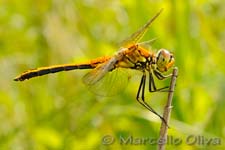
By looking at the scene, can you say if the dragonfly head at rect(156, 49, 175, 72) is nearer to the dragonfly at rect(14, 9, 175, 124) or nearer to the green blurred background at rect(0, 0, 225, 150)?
the dragonfly at rect(14, 9, 175, 124)

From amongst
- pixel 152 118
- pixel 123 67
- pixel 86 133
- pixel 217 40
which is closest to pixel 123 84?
pixel 123 67

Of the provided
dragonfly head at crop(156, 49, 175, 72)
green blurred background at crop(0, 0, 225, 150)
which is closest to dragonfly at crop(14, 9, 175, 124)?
dragonfly head at crop(156, 49, 175, 72)

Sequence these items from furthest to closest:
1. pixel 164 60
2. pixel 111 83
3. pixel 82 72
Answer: pixel 82 72
pixel 111 83
pixel 164 60

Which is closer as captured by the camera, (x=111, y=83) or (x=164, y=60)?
(x=164, y=60)

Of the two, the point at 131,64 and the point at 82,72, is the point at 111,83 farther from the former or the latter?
the point at 82,72

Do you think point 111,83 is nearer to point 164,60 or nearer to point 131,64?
point 131,64

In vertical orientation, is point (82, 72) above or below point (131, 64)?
below

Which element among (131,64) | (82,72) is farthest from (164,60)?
(82,72)

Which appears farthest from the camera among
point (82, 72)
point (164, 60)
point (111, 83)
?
point (82, 72)
